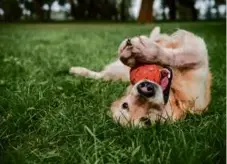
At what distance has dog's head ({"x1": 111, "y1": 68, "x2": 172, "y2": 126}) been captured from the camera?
3299 millimetres

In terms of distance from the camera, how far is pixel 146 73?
3668 mm

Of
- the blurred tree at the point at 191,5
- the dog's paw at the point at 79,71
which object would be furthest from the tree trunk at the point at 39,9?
the blurred tree at the point at 191,5

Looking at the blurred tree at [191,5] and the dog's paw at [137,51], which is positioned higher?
the dog's paw at [137,51]

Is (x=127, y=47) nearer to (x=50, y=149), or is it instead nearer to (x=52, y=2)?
(x=50, y=149)

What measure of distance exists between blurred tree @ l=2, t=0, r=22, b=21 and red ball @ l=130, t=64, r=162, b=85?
16560mm

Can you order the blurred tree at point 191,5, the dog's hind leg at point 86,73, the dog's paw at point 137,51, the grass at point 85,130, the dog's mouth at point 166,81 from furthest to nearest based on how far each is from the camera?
1. the blurred tree at point 191,5
2. the dog's hind leg at point 86,73
3. the dog's paw at point 137,51
4. the dog's mouth at point 166,81
5. the grass at point 85,130

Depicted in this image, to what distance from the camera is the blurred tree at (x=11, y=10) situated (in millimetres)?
20375

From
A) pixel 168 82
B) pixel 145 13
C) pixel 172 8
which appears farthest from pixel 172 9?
pixel 168 82

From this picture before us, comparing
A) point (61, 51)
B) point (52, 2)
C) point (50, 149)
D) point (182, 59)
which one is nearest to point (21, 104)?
point (50, 149)

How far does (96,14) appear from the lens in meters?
30.0

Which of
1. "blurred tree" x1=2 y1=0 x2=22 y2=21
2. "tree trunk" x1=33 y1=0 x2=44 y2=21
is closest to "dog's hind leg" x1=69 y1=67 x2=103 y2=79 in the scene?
"tree trunk" x1=33 y1=0 x2=44 y2=21

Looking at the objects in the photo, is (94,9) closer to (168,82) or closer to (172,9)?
(172,9)

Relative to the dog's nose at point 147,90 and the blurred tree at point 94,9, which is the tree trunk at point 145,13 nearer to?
the blurred tree at point 94,9

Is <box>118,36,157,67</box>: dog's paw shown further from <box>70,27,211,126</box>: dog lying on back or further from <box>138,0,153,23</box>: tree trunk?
<box>138,0,153,23</box>: tree trunk
